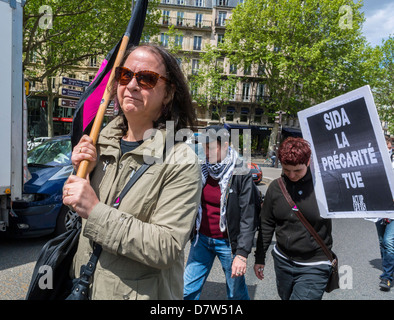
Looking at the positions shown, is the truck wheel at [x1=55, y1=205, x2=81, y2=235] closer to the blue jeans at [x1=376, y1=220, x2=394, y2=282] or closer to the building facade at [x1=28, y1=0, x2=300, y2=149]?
the blue jeans at [x1=376, y1=220, x2=394, y2=282]

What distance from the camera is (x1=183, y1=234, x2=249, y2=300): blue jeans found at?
3000mm

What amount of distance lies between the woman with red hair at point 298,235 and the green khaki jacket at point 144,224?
1.34 m

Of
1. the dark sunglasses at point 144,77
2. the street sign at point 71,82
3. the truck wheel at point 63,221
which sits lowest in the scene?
the truck wheel at point 63,221

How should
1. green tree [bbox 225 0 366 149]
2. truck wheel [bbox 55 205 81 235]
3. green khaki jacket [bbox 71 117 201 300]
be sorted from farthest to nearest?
green tree [bbox 225 0 366 149], truck wheel [bbox 55 205 81 235], green khaki jacket [bbox 71 117 201 300]

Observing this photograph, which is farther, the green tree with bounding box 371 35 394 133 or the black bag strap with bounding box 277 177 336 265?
the green tree with bounding box 371 35 394 133

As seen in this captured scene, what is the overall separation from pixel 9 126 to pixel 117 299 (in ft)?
12.1

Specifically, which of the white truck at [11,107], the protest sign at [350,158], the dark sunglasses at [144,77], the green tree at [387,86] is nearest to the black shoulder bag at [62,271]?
the dark sunglasses at [144,77]

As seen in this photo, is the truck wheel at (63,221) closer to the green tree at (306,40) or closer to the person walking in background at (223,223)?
the person walking in background at (223,223)

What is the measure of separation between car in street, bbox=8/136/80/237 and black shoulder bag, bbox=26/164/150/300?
3.36 metres

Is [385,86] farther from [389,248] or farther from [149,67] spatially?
[149,67]

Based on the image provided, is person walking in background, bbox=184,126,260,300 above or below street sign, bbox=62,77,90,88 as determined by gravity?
below

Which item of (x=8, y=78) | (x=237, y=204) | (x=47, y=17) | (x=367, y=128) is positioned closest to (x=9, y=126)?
(x=8, y=78)

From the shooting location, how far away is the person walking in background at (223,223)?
9.79 ft

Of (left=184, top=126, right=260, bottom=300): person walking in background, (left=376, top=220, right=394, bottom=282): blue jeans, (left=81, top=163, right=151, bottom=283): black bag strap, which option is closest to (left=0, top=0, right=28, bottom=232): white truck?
(left=184, top=126, right=260, bottom=300): person walking in background
